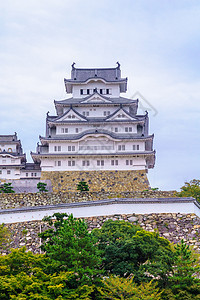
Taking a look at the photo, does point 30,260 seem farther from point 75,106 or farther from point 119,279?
point 75,106

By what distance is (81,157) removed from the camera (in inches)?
1764

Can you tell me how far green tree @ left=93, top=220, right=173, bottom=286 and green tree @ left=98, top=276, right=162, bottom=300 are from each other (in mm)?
861

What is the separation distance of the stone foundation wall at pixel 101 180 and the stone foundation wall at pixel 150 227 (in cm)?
1355

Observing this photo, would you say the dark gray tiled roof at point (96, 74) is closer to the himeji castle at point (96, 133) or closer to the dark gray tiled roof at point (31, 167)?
the himeji castle at point (96, 133)

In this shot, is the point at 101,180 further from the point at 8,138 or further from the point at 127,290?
the point at 127,290

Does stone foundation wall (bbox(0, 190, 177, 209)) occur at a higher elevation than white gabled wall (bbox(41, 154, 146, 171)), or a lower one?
lower

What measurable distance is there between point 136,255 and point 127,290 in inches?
99.3

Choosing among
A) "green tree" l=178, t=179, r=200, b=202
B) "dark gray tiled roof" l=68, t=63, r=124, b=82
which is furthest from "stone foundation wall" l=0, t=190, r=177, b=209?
"dark gray tiled roof" l=68, t=63, r=124, b=82

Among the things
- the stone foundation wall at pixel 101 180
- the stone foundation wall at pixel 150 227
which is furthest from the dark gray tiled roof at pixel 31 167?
the stone foundation wall at pixel 150 227

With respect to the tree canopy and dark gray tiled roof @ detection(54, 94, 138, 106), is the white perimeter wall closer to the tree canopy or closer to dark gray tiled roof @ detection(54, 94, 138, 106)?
the tree canopy

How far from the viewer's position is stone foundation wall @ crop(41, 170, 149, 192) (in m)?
43.0

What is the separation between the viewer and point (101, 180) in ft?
143

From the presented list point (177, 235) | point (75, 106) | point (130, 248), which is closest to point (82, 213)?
point (177, 235)

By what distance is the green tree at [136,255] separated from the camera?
67.2 feet
